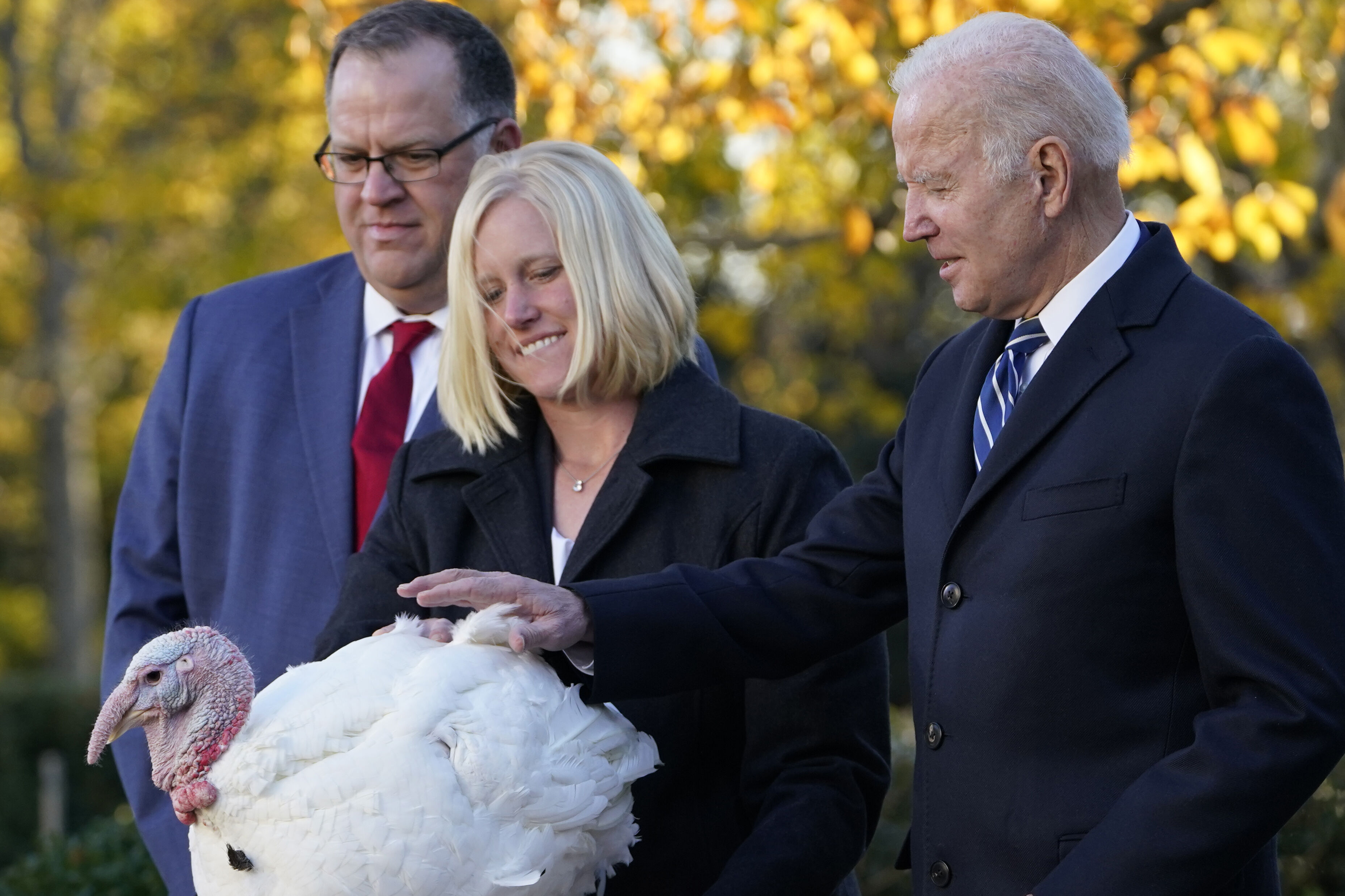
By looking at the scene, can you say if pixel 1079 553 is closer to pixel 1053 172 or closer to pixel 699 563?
pixel 1053 172

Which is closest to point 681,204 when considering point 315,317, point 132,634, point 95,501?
point 315,317

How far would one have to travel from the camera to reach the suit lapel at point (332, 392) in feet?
11.9

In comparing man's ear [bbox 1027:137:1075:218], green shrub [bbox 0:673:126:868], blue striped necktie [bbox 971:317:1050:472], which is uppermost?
man's ear [bbox 1027:137:1075:218]

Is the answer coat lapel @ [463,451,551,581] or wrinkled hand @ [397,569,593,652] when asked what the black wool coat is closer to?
coat lapel @ [463,451,551,581]

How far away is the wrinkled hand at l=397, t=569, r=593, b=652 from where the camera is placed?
2.58 metres

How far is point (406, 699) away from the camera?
2.47m

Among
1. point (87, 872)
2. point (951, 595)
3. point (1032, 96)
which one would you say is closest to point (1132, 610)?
point (951, 595)

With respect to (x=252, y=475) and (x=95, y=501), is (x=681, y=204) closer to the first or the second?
(x=252, y=475)

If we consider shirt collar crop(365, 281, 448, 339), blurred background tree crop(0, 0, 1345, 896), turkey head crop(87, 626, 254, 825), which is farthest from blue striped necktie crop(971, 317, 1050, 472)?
blurred background tree crop(0, 0, 1345, 896)

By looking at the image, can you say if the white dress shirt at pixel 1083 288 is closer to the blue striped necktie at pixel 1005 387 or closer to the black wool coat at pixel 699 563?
the blue striped necktie at pixel 1005 387

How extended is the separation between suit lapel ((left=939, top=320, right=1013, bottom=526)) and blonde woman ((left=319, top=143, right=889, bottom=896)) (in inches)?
20.2

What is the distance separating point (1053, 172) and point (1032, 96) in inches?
5.2

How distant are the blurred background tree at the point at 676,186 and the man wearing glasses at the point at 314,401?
6.00ft

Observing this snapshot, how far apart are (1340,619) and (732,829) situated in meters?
1.31
